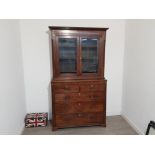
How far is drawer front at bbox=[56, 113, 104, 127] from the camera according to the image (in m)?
2.59

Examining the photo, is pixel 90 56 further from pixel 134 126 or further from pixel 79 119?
pixel 134 126

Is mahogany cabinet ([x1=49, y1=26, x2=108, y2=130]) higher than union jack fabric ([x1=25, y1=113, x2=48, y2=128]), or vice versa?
mahogany cabinet ([x1=49, y1=26, x2=108, y2=130])

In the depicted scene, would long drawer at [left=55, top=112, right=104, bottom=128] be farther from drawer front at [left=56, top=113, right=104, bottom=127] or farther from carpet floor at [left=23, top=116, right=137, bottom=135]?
carpet floor at [left=23, top=116, right=137, bottom=135]

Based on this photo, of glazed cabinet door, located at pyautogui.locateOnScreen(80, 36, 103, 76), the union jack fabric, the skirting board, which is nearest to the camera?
the skirting board

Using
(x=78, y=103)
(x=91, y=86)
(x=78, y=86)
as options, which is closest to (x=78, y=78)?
(x=78, y=86)

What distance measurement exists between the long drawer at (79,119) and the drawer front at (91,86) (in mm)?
458

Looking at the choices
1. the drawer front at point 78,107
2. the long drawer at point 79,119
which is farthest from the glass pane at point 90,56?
the long drawer at point 79,119

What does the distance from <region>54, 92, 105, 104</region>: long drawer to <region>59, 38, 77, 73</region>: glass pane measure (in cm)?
42

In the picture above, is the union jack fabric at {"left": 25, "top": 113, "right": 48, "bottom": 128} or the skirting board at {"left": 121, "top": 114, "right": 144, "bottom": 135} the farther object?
the union jack fabric at {"left": 25, "top": 113, "right": 48, "bottom": 128}

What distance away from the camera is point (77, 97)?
101 inches

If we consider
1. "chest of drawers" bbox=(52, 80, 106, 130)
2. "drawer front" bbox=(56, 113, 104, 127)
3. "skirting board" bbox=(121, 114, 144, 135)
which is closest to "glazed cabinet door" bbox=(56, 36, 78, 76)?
"chest of drawers" bbox=(52, 80, 106, 130)
